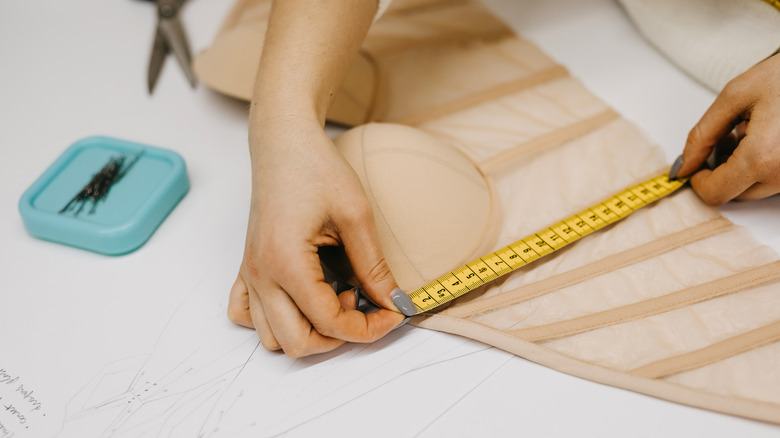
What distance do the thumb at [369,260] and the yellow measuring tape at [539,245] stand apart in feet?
0.35

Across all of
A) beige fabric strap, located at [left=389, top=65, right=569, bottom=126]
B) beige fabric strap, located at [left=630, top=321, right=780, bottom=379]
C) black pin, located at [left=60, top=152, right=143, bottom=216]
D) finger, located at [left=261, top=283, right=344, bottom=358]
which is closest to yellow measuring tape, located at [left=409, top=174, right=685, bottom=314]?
finger, located at [left=261, top=283, right=344, bottom=358]

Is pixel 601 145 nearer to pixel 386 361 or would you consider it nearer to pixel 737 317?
pixel 737 317

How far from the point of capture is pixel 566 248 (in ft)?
5.60

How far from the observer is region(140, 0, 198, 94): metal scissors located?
2368 millimetres

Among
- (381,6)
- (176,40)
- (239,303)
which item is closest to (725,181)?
(381,6)

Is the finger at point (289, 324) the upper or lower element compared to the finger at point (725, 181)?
lower

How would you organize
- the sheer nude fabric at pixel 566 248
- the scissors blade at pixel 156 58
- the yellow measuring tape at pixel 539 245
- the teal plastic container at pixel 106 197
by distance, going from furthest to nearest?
the scissors blade at pixel 156 58
the teal plastic container at pixel 106 197
the yellow measuring tape at pixel 539 245
the sheer nude fabric at pixel 566 248

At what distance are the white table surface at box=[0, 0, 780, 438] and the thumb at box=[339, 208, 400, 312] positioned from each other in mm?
170

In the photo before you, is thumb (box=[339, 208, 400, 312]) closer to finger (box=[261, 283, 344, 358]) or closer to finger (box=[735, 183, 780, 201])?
finger (box=[261, 283, 344, 358])

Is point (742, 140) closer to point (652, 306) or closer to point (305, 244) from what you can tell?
point (652, 306)

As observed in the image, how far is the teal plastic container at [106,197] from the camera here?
177cm

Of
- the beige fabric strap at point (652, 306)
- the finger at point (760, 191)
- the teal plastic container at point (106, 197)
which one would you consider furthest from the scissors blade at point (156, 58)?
the finger at point (760, 191)

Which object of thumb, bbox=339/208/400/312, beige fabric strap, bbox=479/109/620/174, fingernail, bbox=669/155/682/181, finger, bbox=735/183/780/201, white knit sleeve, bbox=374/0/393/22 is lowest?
thumb, bbox=339/208/400/312

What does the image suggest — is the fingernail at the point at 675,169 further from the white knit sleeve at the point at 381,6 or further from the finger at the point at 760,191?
the white knit sleeve at the point at 381,6
